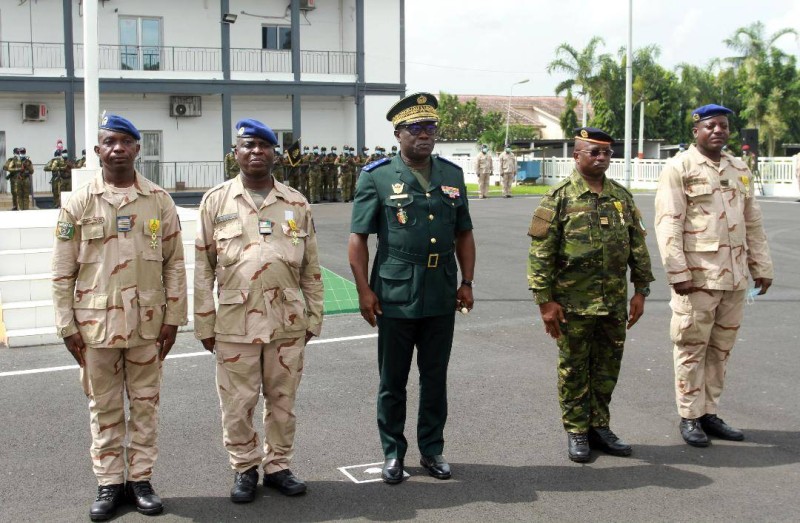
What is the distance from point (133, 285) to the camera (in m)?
4.61

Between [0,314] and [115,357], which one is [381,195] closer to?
[115,357]

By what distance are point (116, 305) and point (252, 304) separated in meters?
0.67

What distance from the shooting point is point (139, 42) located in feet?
98.9

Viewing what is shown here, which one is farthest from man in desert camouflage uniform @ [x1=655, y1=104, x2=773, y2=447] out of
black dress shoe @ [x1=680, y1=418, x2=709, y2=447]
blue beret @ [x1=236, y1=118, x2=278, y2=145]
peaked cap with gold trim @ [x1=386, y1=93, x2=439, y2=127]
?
blue beret @ [x1=236, y1=118, x2=278, y2=145]

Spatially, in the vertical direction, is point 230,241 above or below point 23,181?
below

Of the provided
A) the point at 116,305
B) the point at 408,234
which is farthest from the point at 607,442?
the point at 116,305

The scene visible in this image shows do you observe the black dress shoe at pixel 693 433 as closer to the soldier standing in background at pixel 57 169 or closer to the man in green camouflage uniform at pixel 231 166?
the man in green camouflage uniform at pixel 231 166

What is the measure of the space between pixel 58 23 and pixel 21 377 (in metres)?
24.6

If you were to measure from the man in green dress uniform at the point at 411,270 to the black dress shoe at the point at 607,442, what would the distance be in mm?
1020

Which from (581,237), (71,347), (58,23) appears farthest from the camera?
(58,23)

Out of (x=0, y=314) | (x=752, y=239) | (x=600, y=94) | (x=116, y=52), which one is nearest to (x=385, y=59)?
(x=116, y=52)

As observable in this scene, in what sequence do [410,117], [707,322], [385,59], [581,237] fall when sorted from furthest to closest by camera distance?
[385,59], [707,322], [581,237], [410,117]

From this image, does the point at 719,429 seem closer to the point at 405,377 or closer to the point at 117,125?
the point at 405,377

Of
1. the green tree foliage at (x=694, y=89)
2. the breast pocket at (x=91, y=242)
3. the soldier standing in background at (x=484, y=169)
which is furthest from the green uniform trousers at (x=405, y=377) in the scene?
the green tree foliage at (x=694, y=89)
